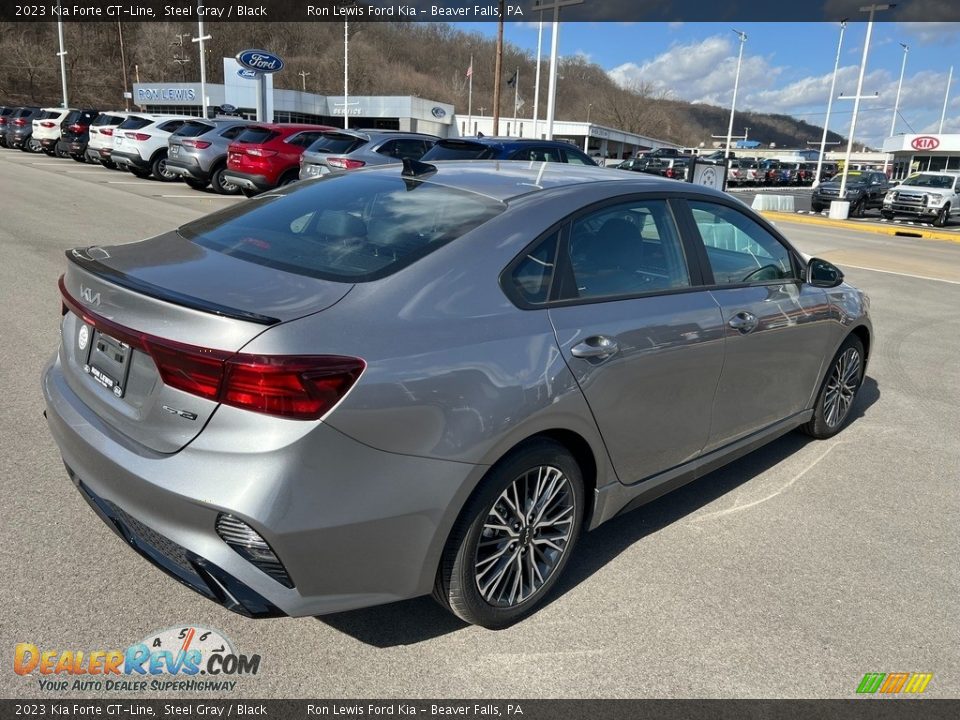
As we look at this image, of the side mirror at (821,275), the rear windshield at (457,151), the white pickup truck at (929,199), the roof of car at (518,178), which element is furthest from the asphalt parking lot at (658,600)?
the white pickup truck at (929,199)

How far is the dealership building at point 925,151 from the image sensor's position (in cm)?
6078

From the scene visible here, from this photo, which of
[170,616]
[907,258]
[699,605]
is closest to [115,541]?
[170,616]

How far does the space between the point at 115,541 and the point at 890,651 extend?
3.21 metres

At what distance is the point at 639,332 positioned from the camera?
3.13m

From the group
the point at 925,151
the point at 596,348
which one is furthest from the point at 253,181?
the point at 925,151

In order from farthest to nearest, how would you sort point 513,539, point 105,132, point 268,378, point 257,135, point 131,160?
point 105,132 < point 131,160 < point 257,135 < point 513,539 < point 268,378

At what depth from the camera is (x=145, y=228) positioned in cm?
1187

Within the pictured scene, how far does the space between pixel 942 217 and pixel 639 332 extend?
2783 cm

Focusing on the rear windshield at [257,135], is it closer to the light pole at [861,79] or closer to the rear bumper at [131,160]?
the rear bumper at [131,160]

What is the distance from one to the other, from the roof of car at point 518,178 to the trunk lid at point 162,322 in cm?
103

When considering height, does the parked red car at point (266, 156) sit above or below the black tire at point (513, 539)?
A: above

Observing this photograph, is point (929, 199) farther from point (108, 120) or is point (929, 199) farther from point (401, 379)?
point (401, 379)

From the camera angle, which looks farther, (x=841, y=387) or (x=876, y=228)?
(x=876, y=228)

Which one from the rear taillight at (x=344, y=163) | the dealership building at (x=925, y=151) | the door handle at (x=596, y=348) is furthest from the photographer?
the dealership building at (x=925, y=151)
